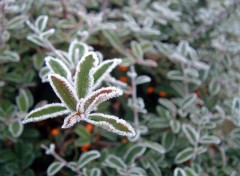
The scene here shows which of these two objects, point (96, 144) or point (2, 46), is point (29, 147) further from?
point (2, 46)

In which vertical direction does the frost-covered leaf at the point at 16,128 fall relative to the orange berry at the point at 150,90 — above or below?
above

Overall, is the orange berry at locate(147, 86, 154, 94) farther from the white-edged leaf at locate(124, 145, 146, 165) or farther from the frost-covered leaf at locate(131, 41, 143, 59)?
the white-edged leaf at locate(124, 145, 146, 165)

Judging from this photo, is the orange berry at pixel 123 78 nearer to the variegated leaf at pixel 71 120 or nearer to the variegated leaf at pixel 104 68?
the variegated leaf at pixel 104 68

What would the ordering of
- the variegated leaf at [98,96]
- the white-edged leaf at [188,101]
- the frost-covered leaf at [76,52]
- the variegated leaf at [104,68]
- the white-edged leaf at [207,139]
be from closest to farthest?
the variegated leaf at [98,96], the variegated leaf at [104,68], the frost-covered leaf at [76,52], the white-edged leaf at [207,139], the white-edged leaf at [188,101]

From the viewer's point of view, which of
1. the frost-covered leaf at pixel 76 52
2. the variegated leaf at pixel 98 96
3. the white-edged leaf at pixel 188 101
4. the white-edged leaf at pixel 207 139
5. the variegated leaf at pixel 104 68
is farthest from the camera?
the white-edged leaf at pixel 188 101

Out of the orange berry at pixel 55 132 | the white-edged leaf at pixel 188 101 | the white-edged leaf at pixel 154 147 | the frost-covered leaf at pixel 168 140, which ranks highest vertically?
the white-edged leaf at pixel 188 101

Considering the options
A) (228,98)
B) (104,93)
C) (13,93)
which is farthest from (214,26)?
(104,93)

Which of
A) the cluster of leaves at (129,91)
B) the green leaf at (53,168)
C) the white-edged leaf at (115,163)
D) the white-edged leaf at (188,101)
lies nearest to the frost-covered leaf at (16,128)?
the cluster of leaves at (129,91)

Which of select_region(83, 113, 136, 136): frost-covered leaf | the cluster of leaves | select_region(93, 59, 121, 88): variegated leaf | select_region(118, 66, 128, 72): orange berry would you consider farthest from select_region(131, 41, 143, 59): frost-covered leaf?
select_region(83, 113, 136, 136): frost-covered leaf
